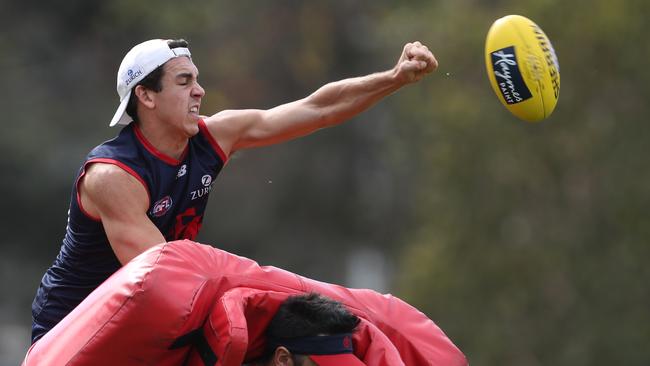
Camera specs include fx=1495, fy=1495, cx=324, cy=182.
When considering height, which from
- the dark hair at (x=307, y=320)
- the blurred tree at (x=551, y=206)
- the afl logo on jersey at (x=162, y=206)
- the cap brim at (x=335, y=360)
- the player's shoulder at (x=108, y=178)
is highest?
the player's shoulder at (x=108, y=178)

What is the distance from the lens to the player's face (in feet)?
24.8

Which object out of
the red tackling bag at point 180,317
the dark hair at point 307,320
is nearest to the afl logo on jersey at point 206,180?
the red tackling bag at point 180,317

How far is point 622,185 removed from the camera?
2102cm

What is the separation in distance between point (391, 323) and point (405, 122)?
1777cm

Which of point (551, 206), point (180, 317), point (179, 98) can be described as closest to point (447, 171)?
point (551, 206)

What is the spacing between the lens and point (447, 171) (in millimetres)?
22031

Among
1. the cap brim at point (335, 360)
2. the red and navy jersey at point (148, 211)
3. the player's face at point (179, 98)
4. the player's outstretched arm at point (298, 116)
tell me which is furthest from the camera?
the player's outstretched arm at point (298, 116)

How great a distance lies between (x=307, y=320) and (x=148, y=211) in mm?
1255

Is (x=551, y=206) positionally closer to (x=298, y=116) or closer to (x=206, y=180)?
(x=298, y=116)

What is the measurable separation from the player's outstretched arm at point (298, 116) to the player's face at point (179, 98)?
0.26m

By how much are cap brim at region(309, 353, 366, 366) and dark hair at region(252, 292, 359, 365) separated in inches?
2.9

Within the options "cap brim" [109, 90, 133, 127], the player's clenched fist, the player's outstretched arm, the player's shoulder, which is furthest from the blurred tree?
the player's shoulder

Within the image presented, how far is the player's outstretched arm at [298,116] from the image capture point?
25.9 ft

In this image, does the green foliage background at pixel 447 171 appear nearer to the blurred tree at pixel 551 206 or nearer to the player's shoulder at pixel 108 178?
the blurred tree at pixel 551 206
